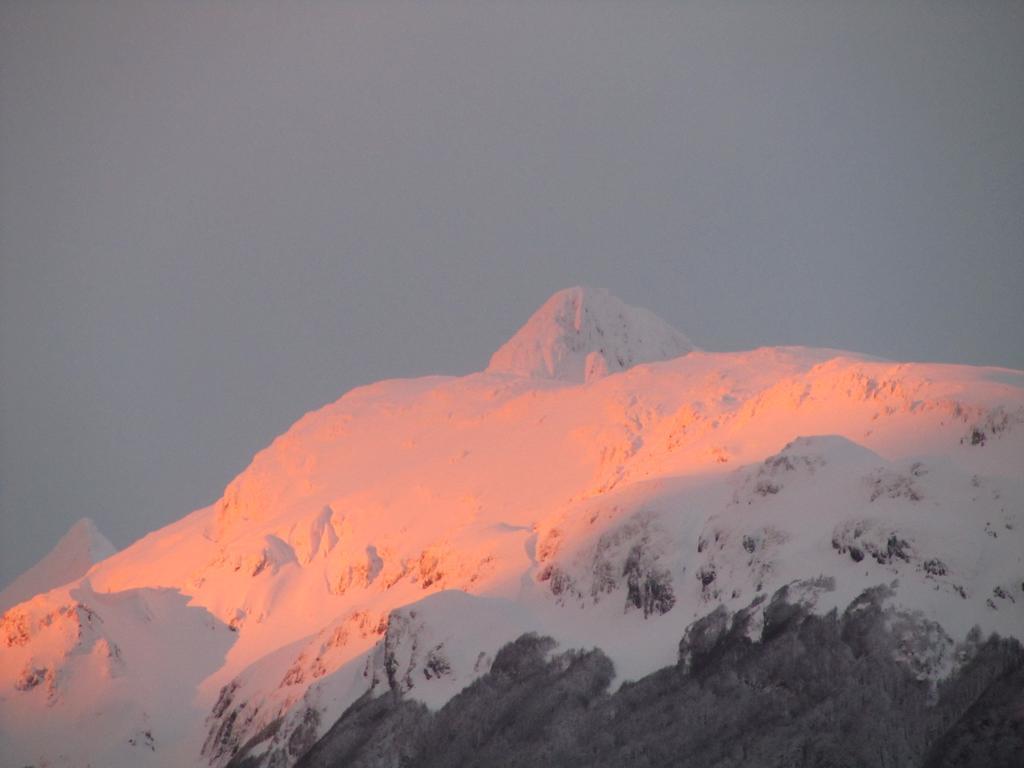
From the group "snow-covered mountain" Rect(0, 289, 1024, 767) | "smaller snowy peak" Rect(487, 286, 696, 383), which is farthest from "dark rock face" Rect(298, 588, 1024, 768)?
"smaller snowy peak" Rect(487, 286, 696, 383)

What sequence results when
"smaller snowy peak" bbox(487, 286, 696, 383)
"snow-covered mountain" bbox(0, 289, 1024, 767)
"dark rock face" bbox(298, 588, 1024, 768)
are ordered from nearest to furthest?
"dark rock face" bbox(298, 588, 1024, 768), "snow-covered mountain" bbox(0, 289, 1024, 767), "smaller snowy peak" bbox(487, 286, 696, 383)

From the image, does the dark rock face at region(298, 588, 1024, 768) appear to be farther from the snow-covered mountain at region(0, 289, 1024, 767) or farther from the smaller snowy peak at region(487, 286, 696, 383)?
the smaller snowy peak at region(487, 286, 696, 383)

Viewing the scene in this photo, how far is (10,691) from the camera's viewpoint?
421 feet

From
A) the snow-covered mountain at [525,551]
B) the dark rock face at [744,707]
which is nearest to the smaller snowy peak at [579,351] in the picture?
the snow-covered mountain at [525,551]

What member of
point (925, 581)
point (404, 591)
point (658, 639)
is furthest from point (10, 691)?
point (925, 581)

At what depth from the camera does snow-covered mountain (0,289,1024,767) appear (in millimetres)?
92125

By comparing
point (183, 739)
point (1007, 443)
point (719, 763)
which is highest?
point (1007, 443)

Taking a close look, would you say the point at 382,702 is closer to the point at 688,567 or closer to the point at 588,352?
the point at 688,567

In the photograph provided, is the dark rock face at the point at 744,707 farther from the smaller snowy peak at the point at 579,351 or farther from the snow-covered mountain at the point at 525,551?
the smaller snowy peak at the point at 579,351

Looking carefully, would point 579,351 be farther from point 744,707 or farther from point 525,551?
point 744,707

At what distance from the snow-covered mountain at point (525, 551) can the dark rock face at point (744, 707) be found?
657 millimetres

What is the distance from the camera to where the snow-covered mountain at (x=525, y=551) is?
3627 inches

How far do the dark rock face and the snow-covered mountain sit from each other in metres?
0.66

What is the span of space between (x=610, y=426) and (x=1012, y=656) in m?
64.1
